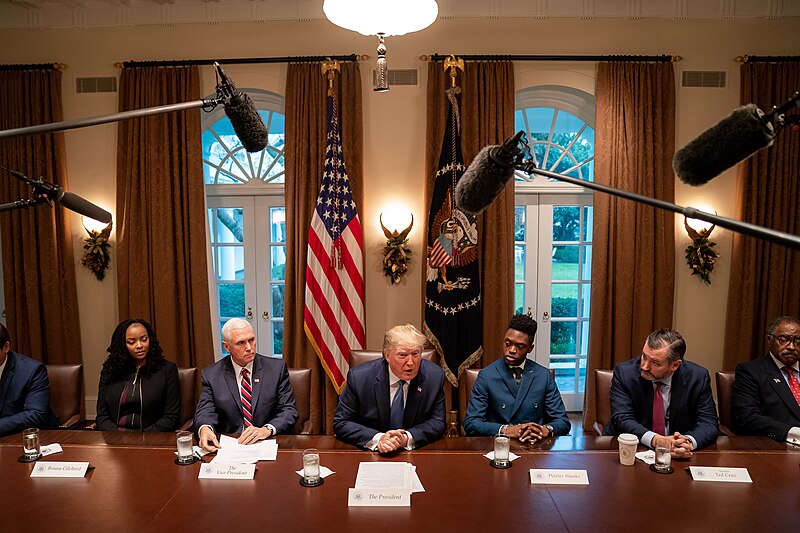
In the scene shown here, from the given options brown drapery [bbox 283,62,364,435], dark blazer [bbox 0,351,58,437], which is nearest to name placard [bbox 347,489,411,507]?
dark blazer [bbox 0,351,58,437]

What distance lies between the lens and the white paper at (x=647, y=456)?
2.25 metres

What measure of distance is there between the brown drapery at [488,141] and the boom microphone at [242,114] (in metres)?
3.28

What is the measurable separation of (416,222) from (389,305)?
760mm

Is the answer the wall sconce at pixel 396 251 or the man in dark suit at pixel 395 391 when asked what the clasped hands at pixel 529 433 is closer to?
the man in dark suit at pixel 395 391

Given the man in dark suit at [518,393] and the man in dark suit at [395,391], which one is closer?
the man in dark suit at [395,391]

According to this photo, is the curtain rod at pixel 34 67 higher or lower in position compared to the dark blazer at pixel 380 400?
higher

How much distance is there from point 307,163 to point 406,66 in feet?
Answer: 3.84

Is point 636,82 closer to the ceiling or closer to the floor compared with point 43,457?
closer to the ceiling

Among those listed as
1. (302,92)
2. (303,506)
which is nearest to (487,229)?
(302,92)

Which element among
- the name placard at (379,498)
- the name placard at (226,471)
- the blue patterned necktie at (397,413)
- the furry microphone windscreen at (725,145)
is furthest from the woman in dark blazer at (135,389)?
the furry microphone windscreen at (725,145)

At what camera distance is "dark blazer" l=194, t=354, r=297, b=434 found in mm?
2979

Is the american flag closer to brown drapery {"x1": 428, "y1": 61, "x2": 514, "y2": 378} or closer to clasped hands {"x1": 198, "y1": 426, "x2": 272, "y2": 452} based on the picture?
brown drapery {"x1": 428, "y1": 61, "x2": 514, "y2": 378}

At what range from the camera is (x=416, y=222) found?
4.71m

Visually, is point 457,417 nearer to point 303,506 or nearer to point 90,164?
point 303,506
